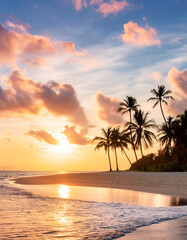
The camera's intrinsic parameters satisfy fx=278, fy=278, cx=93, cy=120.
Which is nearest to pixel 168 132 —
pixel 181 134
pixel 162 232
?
pixel 181 134

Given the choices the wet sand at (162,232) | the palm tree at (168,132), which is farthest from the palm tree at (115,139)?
the wet sand at (162,232)

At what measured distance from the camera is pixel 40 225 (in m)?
7.18

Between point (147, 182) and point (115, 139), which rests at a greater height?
point (115, 139)

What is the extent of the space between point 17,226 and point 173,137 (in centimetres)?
4518

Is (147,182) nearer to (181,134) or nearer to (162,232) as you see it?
(162,232)

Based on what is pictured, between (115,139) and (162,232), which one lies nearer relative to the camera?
(162,232)

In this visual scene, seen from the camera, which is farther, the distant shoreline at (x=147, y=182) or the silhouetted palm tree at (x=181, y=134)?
the silhouetted palm tree at (x=181, y=134)

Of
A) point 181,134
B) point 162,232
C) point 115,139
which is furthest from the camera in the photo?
point 115,139

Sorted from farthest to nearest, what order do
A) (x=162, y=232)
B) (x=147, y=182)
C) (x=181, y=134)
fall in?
1. (x=181, y=134)
2. (x=147, y=182)
3. (x=162, y=232)

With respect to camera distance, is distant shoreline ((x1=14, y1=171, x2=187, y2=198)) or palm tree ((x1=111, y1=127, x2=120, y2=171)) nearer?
distant shoreline ((x1=14, y1=171, x2=187, y2=198))

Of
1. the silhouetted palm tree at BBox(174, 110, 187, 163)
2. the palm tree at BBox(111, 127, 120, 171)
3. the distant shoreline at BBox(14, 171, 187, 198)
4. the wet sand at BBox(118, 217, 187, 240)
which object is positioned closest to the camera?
the wet sand at BBox(118, 217, 187, 240)

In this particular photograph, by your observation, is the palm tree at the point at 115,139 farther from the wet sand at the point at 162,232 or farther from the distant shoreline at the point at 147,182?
the wet sand at the point at 162,232

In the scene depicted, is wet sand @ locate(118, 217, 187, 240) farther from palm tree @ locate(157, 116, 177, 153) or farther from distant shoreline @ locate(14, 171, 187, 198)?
palm tree @ locate(157, 116, 177, 153)

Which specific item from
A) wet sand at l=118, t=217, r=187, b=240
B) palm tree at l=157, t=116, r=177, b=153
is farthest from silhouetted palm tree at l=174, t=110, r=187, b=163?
wet sand at l=118, t=217, r=187, b=240
